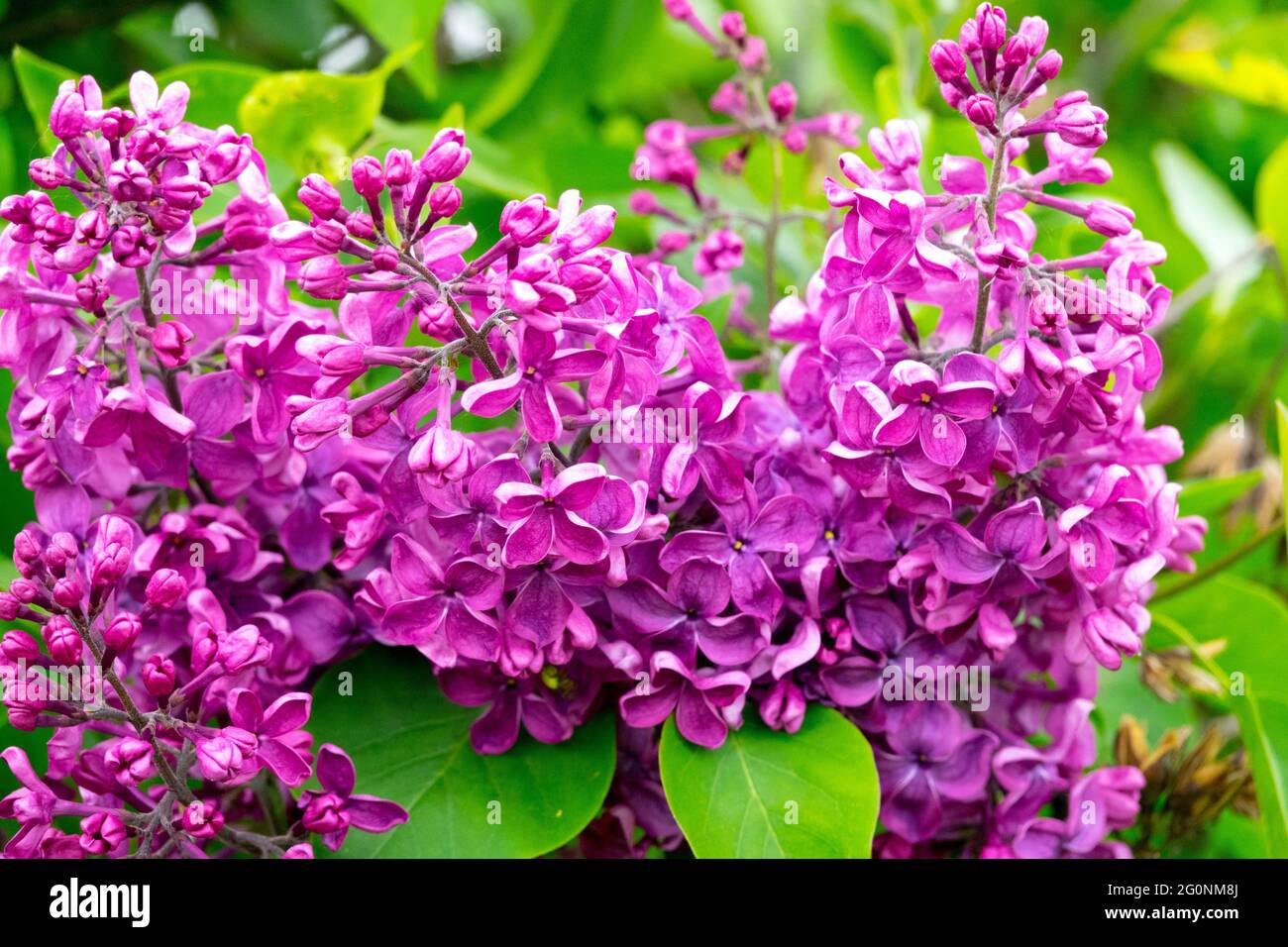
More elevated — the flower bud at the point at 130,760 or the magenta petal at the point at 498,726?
the flower bud at the point at 130,760

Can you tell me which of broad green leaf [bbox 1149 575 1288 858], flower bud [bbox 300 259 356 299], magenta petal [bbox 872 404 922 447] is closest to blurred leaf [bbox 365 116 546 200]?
flower bud [bbox 300 259 356 299]

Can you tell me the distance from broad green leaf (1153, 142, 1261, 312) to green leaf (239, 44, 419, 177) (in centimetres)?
100

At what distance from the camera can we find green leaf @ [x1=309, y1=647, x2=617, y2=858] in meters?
0.81

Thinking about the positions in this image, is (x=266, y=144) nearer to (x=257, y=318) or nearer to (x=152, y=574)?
(x=257, y=318)

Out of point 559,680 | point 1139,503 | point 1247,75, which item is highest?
point 1247,75

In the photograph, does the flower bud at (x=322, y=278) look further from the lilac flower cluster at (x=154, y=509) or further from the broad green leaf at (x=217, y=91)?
the broad green leaf at (x=217, y=91)

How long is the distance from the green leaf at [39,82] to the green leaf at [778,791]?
0.66 metres

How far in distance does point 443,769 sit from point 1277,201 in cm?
112

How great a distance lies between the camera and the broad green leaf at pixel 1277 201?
1.40 metres

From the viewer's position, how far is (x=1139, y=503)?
2.52 feet

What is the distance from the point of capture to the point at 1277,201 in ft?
4.61

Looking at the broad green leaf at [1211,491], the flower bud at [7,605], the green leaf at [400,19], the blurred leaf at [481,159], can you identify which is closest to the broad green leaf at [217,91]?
the blurred leaf at [481,159]
